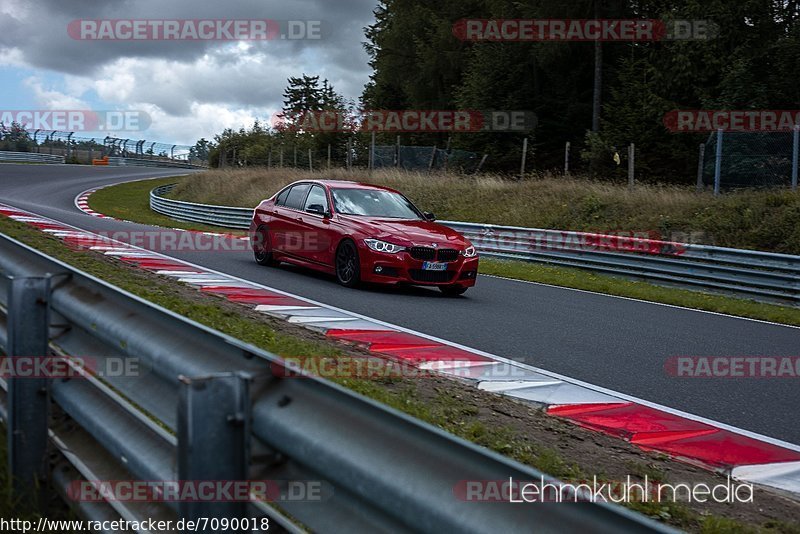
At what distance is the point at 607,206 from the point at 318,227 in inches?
454

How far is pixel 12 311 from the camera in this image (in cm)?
339

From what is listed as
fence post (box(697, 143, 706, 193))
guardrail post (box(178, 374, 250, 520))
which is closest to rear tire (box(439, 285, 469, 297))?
guardrail post (box(178, 374, 250, 520))

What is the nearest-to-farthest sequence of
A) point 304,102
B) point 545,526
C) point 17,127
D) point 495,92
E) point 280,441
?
point 545,526
point 280,441
point 495,92
point 17,127
point 304,102

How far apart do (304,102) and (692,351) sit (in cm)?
9080

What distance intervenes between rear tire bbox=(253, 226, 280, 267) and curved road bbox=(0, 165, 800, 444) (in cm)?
20

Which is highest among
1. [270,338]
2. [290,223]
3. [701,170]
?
[701,170]

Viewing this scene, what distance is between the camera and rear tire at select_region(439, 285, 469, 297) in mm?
12133

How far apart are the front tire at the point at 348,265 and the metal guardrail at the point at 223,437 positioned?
8.27m

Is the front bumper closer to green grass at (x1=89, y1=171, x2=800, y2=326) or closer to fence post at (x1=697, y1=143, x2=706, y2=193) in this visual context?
green grass at (x1=89, y1=171, x2=800, y2=326)

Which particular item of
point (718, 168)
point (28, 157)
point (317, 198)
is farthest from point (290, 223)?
point (28, 157)

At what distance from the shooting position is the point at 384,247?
1155cm

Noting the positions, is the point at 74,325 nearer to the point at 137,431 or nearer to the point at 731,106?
the point at 137,431

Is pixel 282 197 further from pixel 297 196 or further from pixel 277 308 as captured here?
pixel 277 308

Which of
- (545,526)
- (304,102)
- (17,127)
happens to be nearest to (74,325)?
Result: (545,526)
